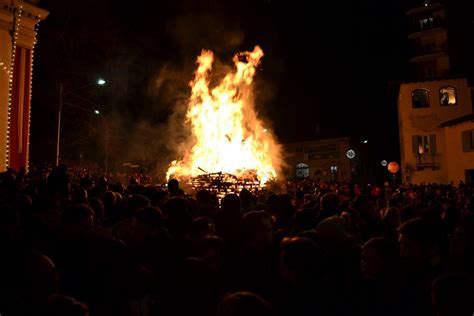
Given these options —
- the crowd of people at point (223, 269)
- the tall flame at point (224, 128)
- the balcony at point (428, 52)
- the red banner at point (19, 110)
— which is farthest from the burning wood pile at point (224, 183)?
the balcony at point (428, 52)

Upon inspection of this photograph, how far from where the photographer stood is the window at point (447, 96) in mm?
33188

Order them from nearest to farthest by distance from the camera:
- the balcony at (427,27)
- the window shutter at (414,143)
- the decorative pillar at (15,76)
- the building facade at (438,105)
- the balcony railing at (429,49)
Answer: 1. the decorative pillar at (15,76)
2. the building facade at (438,105)
3. the window shutter at (414,143)
4. the balcony at (427,27)
5. the balcony railing at (429,49)

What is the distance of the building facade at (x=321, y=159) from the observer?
49.9m

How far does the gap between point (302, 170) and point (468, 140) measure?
2737 centimetres

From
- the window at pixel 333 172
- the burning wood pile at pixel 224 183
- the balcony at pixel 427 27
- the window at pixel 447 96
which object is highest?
the balcony at pixel 427 27

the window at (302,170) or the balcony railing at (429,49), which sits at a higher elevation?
the balcony railing at (429,49)

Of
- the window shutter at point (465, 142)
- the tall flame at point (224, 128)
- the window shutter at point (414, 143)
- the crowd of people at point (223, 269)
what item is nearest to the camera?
the crowd of people at point (223, 269)

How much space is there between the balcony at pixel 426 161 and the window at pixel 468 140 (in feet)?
12.8

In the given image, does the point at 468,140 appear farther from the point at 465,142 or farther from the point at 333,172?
the point at 333,172

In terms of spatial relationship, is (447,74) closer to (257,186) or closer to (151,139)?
(257,186)

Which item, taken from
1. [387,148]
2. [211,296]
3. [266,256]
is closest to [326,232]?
[266,256]

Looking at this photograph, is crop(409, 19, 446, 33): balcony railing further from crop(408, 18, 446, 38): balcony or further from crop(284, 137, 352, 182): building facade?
crop(284, 137, 352, 182): building facade

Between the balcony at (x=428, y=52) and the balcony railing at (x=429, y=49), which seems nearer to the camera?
the balcony at (x=428, y=52)

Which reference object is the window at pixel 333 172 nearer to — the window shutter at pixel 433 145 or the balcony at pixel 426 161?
the balcony at pixel 426 161
